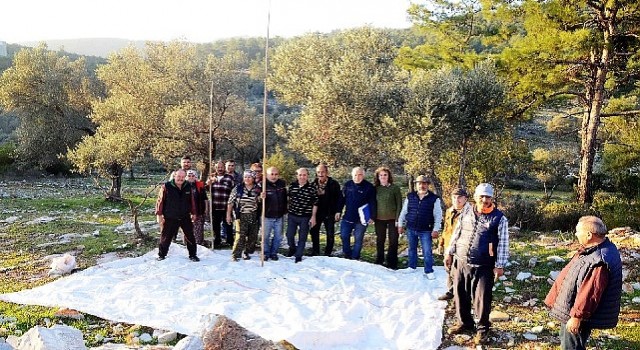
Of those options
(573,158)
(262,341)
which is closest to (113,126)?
(262,341)

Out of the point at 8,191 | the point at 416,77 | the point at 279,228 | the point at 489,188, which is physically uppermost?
the point at 416,77

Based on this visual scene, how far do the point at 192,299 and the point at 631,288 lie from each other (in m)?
7.40

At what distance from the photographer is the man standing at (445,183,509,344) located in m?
6.39

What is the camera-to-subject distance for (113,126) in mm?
17047

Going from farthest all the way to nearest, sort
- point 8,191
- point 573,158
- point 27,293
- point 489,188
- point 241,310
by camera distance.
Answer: point 573,158 → point 8,191 → point 27,293 → point 241,310 → point 489,188

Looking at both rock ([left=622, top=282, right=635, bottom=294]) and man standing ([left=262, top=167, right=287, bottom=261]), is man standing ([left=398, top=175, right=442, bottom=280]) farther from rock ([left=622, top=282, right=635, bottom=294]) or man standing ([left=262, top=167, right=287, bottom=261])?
rock ([left=622, top=282, right=635, bottom=294])

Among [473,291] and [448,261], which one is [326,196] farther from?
[473,291]

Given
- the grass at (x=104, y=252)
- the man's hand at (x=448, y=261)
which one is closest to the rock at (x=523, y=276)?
the grass at (x=104, y=252)

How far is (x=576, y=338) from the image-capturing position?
4984mm

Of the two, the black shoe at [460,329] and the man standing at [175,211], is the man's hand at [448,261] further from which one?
the man standing at [175,211]

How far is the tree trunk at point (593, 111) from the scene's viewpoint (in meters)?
16.0

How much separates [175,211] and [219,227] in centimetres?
176

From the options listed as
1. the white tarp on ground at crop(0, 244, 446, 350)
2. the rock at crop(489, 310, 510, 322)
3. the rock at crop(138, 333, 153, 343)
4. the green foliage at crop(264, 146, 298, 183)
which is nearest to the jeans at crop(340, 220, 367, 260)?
the white tarp on ground at crop(0, 244, 446, 350)

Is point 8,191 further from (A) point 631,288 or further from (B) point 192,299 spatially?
(A) point 631,288
